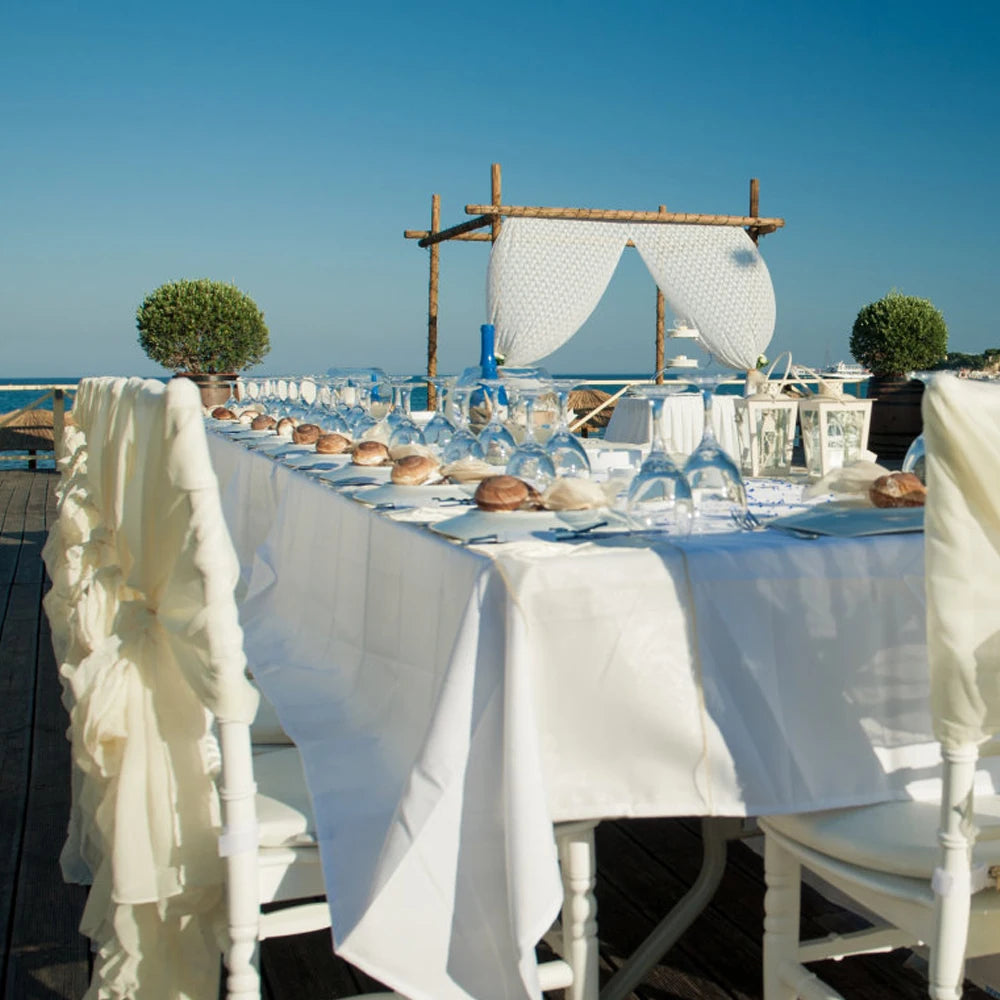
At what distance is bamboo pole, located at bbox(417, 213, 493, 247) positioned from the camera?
738 centimetres

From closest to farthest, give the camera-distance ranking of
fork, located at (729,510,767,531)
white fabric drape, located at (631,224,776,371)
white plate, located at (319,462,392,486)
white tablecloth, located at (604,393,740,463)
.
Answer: fork, located at (729,510,767,531), white plate, located at (319,462,392,486), white tablecloth, located at (604,393,740,463), white fabric drape, located at (631,224,776,371)

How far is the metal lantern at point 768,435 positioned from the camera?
7.91 feet

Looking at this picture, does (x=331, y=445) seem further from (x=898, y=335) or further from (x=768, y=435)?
(x=898, y=335)

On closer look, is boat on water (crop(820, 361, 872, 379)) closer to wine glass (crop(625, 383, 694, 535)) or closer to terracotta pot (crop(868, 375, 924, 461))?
terracotta pot (crop(868, 375, 924, 461))

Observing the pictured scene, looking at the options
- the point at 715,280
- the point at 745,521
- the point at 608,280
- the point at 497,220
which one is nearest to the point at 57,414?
the point at 497,220

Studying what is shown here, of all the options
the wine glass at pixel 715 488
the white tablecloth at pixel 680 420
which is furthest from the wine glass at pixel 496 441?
the white tablecloth at pixel 680 420

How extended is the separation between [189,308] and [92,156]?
1673 cm

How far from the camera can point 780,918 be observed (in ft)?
4.15

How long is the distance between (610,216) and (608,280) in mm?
500

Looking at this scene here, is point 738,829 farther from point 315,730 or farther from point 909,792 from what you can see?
point 315,730

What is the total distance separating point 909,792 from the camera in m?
1.28

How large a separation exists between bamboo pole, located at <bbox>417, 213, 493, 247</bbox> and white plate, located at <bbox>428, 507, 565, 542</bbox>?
6.19 meters

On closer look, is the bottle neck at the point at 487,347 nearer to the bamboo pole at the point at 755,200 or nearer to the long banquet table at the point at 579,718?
the long banquet table at the point at 579,718

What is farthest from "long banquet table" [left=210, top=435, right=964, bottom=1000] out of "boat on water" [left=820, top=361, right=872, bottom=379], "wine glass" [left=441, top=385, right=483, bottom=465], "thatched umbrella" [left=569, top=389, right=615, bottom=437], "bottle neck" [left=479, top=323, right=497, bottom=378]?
"thatched umbrella" [left=569, top=389, right=615, bottom=437]
